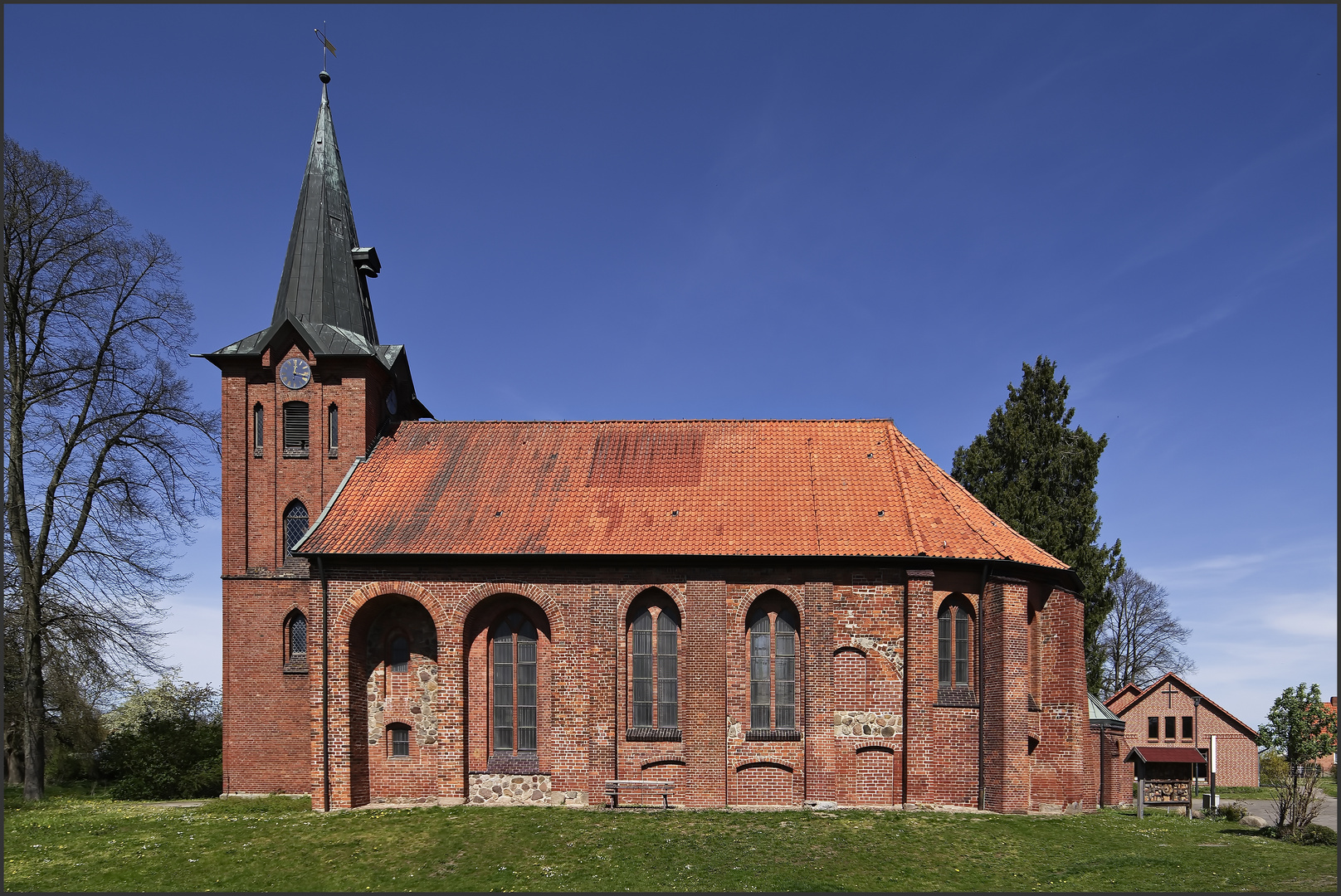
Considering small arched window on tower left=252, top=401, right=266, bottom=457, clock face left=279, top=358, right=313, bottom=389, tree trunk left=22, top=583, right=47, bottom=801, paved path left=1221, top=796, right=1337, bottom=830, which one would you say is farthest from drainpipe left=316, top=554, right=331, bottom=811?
paved path left=1221, top=796, right=1337, bottom=830

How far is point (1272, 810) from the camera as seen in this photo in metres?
32.5

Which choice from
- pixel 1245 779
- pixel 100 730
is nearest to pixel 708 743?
pixel 100 730

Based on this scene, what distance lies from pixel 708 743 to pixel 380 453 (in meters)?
11.7

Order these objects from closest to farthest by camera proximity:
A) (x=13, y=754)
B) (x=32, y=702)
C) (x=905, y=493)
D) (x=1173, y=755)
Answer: (x=905, y=493), (x=32, y=702), (x=13, y=754), (x=1173, y=755)

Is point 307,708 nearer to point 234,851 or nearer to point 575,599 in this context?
point 234,851

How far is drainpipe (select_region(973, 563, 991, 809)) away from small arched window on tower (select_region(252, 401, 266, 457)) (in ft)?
61.3

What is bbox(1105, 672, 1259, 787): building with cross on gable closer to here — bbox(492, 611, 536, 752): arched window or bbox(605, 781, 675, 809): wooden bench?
bbox(605, 781, 675, 809): wooden bench

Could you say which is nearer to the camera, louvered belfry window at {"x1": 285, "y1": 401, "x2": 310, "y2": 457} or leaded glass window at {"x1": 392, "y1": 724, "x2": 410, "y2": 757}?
leaded glass window at {"x1": 392, "y1": 724, "x2": 410, "y2": 757}

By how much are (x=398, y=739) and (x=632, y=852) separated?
751 centimetres

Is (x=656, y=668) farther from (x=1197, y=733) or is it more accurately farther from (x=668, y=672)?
(x=1197, y=733)

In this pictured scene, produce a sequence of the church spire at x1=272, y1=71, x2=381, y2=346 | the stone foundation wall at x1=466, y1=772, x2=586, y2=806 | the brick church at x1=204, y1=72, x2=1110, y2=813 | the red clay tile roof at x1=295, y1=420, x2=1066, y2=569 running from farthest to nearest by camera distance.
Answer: the church spire at x1=272, y1=71, x2=381, y2=346 → the red clay tile roof at x1=295, y1=420, x2=1066, y2=569 → the stone foundation wall at x1=466, y1=772, x2=586, y2=806 → the brick church at x1=204, y1=72, x2=1110, y2=813

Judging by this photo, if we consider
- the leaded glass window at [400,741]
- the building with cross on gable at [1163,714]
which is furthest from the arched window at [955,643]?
the building with cross on gable at [1163,714]

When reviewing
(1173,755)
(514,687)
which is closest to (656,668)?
(514,687)

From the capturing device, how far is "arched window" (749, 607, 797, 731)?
68.7 feet
